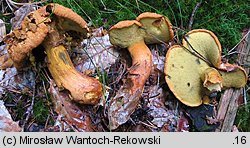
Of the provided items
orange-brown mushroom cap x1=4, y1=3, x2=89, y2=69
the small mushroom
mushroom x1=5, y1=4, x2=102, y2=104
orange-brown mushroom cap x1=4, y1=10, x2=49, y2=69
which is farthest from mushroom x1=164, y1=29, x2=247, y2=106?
orange-brown mushroom cap x1=4, y1=10, x2=49, y2=69

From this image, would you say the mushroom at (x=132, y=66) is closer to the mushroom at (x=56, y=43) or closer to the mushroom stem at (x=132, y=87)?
the mushroom stem at (x=132, y=87)

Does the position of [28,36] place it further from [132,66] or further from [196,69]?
[196,69]

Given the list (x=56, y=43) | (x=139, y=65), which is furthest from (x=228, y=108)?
(x=56, y=43)

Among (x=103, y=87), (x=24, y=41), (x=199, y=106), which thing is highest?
(x=24, y=41)

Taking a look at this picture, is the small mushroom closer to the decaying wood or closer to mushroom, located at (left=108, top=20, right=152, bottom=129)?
mushroom, located at (left=108, top=20, right=152, bottom=129)

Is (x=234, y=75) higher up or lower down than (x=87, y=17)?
lower down

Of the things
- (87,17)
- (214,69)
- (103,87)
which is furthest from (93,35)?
(214,69)

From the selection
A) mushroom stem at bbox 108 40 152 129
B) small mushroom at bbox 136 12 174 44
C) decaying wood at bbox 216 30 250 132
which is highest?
small mushroom at bbox 136 12 174 44

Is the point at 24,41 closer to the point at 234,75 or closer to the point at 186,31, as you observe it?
the point at 186,31
